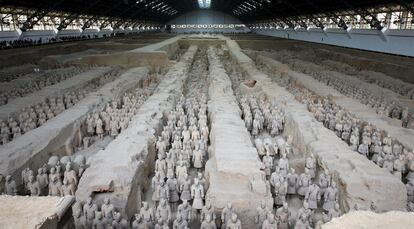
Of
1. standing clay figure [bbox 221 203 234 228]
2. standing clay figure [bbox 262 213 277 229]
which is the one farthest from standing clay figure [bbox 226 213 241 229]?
standing clay figure [bbox 262 213 277 229]

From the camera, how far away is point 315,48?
952 inches

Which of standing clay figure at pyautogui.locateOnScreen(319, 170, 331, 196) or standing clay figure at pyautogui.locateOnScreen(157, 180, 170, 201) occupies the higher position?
standing clay figure at pyautogui.locateOnScreen(319, 170, 331, 196)

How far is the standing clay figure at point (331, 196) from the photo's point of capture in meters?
4.89

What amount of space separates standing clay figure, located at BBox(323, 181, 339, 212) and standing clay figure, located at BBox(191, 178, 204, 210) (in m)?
1.68

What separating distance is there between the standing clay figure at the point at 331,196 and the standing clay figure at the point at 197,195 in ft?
5.51

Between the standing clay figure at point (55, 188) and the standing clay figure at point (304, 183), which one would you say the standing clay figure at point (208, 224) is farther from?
the standing clay figure at point (55, 188)

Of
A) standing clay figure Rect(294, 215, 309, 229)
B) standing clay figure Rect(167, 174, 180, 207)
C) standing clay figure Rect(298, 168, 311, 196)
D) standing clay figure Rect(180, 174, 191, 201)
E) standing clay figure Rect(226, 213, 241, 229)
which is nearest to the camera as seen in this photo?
standing clay figure Rect(226, 213, 241, 229)

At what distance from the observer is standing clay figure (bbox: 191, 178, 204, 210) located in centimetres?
498

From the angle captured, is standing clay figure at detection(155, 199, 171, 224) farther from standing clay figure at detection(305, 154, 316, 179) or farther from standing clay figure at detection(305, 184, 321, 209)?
standing clay figure at detection(305, 154, 316, 179)

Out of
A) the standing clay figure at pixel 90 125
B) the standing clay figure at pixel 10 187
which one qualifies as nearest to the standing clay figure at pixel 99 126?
the standing clay figure at pixel 90 125

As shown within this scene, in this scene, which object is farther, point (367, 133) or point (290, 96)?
point (290, 96)

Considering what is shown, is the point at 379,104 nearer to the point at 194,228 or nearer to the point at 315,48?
the point at 194,228

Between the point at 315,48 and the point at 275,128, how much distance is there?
1746cm

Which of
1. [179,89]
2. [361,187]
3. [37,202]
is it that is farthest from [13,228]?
[179,89]
